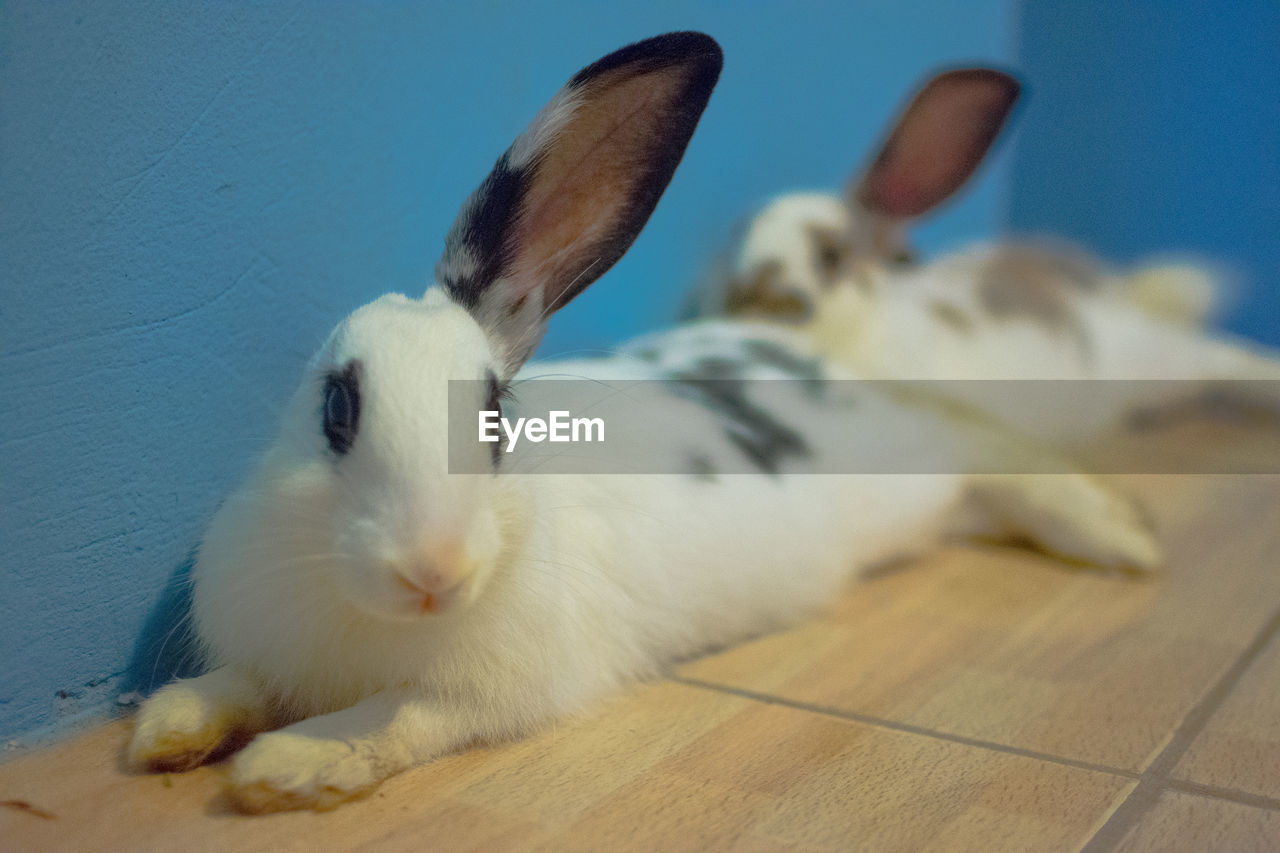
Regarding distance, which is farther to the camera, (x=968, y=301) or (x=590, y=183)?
(x=968, y=301)

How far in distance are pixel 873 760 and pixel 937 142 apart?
4.69 feet

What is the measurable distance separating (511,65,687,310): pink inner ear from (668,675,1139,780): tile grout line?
55 centimetres

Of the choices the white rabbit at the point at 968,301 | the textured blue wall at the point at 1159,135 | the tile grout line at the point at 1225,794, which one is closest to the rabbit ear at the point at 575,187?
the tile grout line at the point at 1225,794

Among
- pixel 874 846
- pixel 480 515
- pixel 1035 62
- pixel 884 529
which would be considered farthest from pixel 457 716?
pixel 1035 62

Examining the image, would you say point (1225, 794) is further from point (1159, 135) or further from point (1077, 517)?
point (1159, 135)

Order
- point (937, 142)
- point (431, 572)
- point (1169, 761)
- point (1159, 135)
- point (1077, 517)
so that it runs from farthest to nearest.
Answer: point (1159, 135) < point (937, 142) < point (1077, 517) < point (1169, 761) < point (431, 572)

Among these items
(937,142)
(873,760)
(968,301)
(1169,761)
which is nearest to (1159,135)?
(968,301)

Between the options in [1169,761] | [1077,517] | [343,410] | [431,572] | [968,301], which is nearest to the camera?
[431,572]

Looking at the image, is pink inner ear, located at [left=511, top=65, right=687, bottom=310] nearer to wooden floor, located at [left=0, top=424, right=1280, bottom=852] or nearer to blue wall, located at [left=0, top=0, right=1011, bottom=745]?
blue wall, located at [left=0, top=0, right=1011, bottom=745]

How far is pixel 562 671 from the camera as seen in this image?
→ 1.26 meters

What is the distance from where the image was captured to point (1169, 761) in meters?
1.19

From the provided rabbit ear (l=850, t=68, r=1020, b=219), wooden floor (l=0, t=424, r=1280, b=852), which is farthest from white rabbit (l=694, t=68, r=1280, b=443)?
wooden floor (l=0, t=424, r=1280, b=852)

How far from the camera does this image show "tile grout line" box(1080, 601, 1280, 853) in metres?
1.04

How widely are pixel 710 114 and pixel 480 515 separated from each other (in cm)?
127
